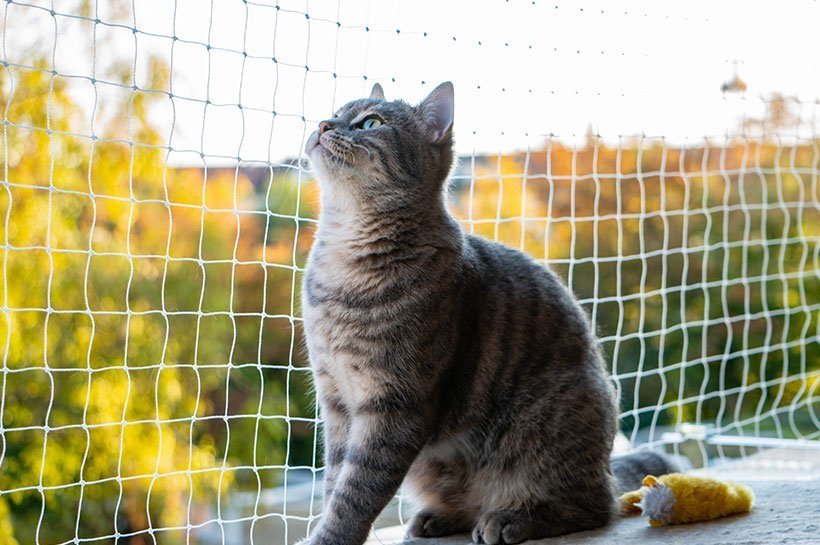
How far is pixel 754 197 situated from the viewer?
238 inches

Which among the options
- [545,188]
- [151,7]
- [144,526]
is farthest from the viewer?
[545,188]

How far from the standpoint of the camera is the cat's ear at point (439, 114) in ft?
6.45

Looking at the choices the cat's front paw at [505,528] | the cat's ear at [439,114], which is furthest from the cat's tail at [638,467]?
the cat's ear at [439,114]

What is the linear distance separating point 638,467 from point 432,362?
841mm

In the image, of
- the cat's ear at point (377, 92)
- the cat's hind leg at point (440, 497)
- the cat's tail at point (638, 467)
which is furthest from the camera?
the cat's tail at point (638, 467)

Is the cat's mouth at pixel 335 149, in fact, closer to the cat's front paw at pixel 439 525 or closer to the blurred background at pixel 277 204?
the blurred background at pixel 277 204

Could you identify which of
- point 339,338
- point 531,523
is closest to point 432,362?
point 339,338

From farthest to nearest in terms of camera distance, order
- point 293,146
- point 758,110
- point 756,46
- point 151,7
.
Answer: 1. point 758,110
2. point 756,46
3. point 151,7
4. point 293,146

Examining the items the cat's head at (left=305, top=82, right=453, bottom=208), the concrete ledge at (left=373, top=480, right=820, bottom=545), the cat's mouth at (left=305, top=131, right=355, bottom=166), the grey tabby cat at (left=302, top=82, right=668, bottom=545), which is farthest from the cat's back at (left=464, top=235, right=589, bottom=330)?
the concrete ledge at (left=373, top=480, right=820, bottom=545)

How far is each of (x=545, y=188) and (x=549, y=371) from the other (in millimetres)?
4123

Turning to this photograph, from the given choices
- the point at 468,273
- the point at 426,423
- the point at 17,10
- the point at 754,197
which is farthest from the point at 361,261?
the point at 754,197

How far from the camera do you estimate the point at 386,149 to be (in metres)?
1.90

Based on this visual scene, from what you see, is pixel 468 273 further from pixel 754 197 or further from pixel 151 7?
pixel 754 197

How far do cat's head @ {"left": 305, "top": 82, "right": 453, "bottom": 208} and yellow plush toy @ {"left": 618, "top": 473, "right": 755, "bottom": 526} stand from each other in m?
0.79
